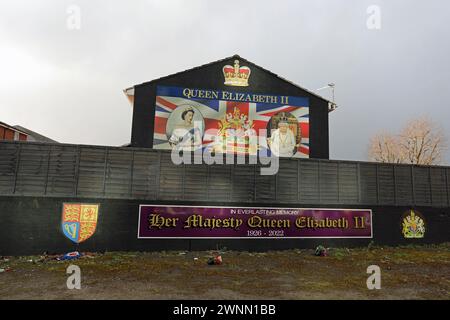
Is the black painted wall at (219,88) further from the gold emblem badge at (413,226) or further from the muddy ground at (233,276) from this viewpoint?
the muddy ground at (233,276)

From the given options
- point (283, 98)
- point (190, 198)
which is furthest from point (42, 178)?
point (283, 98)

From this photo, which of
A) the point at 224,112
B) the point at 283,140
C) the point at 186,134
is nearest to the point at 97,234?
the point at 186,134

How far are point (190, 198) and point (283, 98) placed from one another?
11298mm

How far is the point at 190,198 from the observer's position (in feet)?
45.1

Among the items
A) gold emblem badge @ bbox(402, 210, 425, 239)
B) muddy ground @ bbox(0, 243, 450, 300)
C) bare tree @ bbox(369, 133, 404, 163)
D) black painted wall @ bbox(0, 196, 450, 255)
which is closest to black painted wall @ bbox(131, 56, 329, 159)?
gold emblem badge @ bbox(402, 210, 425, 239)

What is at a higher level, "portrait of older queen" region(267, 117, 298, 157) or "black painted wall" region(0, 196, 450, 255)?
"portrait of older queen" region(267, 117, 298, 157)

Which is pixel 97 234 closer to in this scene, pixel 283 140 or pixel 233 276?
pixel 233 276

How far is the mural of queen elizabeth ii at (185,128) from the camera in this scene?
1986 centimetres

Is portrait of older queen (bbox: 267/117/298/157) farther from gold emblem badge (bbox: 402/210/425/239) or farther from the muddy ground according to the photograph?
the muddy ground

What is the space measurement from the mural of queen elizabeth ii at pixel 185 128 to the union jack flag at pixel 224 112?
0.49 ft

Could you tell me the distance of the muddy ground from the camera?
25.4 ft

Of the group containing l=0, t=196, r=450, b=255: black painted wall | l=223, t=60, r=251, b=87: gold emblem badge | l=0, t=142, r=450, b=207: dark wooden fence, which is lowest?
l=0, t=196, r=450, b=255: black painted wall

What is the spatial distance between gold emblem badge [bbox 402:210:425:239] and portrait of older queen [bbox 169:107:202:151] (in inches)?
487
